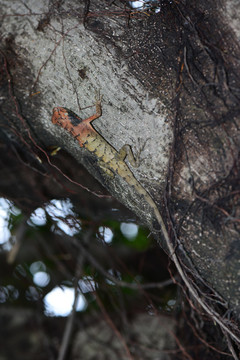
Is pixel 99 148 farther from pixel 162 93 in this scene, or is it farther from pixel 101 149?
pixel 162 93

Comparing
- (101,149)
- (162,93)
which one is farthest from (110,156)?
(162,93)

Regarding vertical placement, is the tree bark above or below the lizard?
above

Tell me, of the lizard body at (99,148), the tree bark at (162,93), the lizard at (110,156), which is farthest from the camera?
the lizard body at (99,148)

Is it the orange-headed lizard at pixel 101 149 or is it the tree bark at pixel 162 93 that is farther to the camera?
the orange-headed lizard at pixel 101 149

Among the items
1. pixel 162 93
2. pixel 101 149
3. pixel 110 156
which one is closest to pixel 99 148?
pixel 101 149

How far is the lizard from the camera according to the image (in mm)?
2332

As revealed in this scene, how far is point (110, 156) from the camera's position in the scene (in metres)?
2.79

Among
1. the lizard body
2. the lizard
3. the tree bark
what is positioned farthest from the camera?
the lizard body

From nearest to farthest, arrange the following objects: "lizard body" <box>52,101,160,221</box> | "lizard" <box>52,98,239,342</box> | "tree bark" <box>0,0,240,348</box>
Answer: "tree bark" <box>0,0,240,348</box> → "lizard" <box>52,98,239,342</box> → "lizard body" <box>52,101,160,221</box>

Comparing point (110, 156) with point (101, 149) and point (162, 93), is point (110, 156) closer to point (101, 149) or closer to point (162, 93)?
point (101, 149)

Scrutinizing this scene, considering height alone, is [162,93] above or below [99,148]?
above

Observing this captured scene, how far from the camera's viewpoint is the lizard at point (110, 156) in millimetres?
2332

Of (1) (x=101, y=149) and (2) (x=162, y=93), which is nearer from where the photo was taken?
(2) (x=162, y=93)

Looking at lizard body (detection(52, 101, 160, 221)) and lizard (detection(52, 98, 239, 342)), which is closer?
lizard (detection(52, 98, 239, 342))
